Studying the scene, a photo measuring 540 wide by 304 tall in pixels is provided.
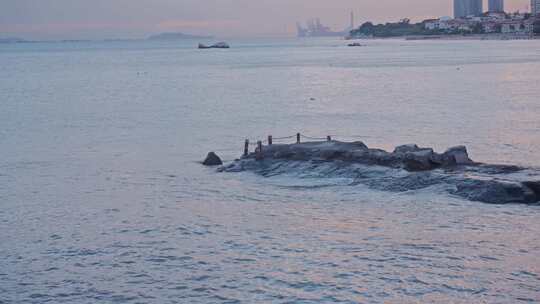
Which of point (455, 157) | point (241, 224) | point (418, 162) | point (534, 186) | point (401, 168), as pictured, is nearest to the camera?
point (241, 224)

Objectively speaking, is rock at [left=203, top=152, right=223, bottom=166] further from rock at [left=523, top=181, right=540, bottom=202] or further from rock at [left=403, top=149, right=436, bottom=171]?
rock at [left=523, top=181, right=540, bottom=202]

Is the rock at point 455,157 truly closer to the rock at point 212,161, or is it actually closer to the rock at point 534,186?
the rock at point 534,186

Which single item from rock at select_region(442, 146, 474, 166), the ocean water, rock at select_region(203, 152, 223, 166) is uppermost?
rock at select_region(442, 146, 474, 166)

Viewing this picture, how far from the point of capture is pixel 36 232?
19.1m

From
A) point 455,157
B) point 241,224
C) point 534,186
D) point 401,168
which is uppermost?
point 455,157

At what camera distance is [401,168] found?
2292 centimetres

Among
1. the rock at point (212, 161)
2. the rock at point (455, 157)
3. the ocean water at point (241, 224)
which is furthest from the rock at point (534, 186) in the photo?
the rock at point (212, 161)

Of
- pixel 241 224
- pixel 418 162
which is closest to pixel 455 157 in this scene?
pixel 418 162

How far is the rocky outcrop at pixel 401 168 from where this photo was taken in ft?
66.8

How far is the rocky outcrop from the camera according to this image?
66.8ft

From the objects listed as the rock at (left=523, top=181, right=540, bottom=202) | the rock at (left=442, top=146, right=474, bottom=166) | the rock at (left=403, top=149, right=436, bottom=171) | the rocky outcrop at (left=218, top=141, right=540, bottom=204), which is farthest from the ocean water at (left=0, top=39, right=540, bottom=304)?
the rock at (left=442, top=146, right=474, bottom=166)

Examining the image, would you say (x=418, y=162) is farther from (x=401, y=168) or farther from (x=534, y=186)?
(x=534, y=186)

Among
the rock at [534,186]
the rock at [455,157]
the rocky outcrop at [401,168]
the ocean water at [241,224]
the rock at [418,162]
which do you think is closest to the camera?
the ocean water at [241,224]

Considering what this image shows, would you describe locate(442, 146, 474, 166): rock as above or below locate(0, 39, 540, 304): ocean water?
above
